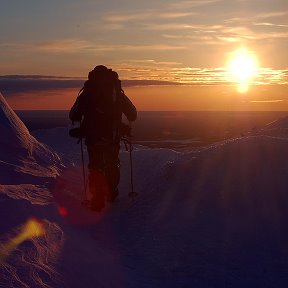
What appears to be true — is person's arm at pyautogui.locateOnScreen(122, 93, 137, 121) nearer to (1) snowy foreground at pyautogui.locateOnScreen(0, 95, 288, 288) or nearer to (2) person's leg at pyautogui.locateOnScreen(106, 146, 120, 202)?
(2) person's leg at pyautogui.locateOnScreen(106, 146, 120, 202)

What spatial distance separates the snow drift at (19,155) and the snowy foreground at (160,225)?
4 cm

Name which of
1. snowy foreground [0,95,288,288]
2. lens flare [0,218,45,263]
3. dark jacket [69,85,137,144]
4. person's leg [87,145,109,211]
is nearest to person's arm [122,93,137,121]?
dark jacket [69,85,137,144]

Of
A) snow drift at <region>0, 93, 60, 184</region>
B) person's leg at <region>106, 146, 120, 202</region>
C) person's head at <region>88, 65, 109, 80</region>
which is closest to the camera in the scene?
person's head at <region>88, 65, 109, 80</region>

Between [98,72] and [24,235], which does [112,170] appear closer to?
[98,72]

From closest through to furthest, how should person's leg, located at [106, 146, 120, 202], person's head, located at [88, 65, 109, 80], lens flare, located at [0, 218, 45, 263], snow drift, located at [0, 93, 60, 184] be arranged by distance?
1. lens flare, located at [0, 218, 45, 263]
2. person's head, located at [88, 65, 109, 80]
3. person's leg, located at [106, 146, 120, 202]
4. snow drift, located at [0, 93, 60, 184]

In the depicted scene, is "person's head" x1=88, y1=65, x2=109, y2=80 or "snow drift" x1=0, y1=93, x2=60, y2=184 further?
"snow drift" x1=0, y1=93, x2=60, y2=184

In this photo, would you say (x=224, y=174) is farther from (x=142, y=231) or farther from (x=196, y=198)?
(x=142, y=231)

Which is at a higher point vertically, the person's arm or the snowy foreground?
the person's arm

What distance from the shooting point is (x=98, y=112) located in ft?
33.7

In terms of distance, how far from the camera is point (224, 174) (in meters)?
10.3

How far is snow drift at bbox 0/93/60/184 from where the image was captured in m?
11.2

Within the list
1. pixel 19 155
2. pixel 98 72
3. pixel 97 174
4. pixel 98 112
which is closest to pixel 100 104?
pixel 98 112

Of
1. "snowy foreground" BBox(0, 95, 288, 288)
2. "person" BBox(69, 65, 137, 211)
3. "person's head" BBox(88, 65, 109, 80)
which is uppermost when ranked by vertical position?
"person's head" BBox(88, 65, 109, 80)

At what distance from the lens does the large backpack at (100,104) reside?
10.3 m
